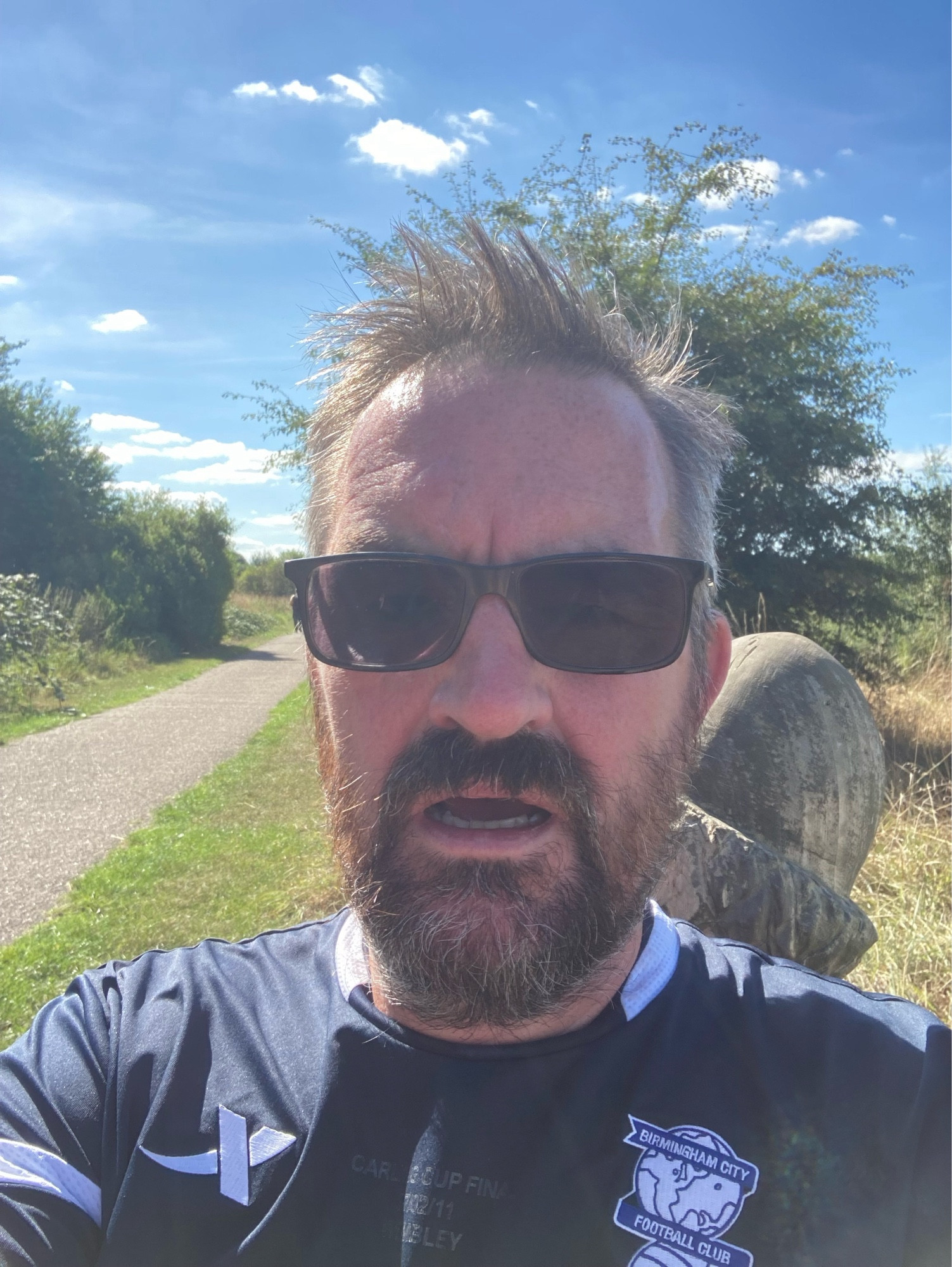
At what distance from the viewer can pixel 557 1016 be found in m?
1.38

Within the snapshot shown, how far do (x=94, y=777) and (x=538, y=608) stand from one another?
8017mm

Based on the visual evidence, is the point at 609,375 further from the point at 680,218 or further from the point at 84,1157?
the point at 680,218

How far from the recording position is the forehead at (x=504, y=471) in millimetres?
1473

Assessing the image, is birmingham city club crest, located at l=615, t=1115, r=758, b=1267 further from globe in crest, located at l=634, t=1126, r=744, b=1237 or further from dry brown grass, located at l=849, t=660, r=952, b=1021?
dry brown grass, located at l=849, t=660, r=952, b=1021

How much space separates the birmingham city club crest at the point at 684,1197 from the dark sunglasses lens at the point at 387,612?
796 mm

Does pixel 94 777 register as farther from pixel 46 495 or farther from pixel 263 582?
pixel 263 582

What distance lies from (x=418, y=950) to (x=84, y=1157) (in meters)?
0.62

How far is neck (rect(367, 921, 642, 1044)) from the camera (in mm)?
1356

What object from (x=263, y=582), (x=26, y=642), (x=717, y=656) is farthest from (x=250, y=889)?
(x=263, y=582)

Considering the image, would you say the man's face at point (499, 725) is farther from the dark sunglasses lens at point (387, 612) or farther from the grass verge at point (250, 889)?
the grass verge at point (250, 889)

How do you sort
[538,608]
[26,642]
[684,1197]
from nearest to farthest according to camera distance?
[684,1197]
[538,608]
[26,642]

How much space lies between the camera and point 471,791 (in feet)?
4.31

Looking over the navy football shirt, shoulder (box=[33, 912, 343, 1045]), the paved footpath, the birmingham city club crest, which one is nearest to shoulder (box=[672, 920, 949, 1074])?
the navy football shirt

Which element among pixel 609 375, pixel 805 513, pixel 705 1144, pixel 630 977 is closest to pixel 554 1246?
pixel 705 1144
